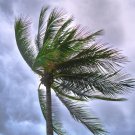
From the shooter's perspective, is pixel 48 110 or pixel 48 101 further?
pixel 48 101

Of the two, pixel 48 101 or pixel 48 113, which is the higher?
pixel 48 101

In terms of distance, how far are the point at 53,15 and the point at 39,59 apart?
12.3ft

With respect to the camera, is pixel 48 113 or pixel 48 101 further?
pixel 48 101

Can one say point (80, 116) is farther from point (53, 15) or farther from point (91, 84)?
point (53, 15)

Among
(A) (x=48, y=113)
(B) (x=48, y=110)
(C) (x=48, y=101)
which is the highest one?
(C) (x=48, y=101)

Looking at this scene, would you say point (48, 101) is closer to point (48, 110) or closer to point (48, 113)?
A: point (48, 110)

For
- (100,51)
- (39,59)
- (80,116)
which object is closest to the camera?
(39,59)

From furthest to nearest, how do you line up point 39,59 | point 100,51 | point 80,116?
point 80,116 → point 100,51 → point 39,59

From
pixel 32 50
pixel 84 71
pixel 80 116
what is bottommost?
pixel 80 116

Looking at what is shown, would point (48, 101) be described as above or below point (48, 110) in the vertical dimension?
above

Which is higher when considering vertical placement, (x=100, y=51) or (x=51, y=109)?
(x=100, y=51)

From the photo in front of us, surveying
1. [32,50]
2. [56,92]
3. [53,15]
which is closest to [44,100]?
[56,92]

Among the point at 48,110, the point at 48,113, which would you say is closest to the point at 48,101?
the point at 48,110

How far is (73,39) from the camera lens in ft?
70.3
